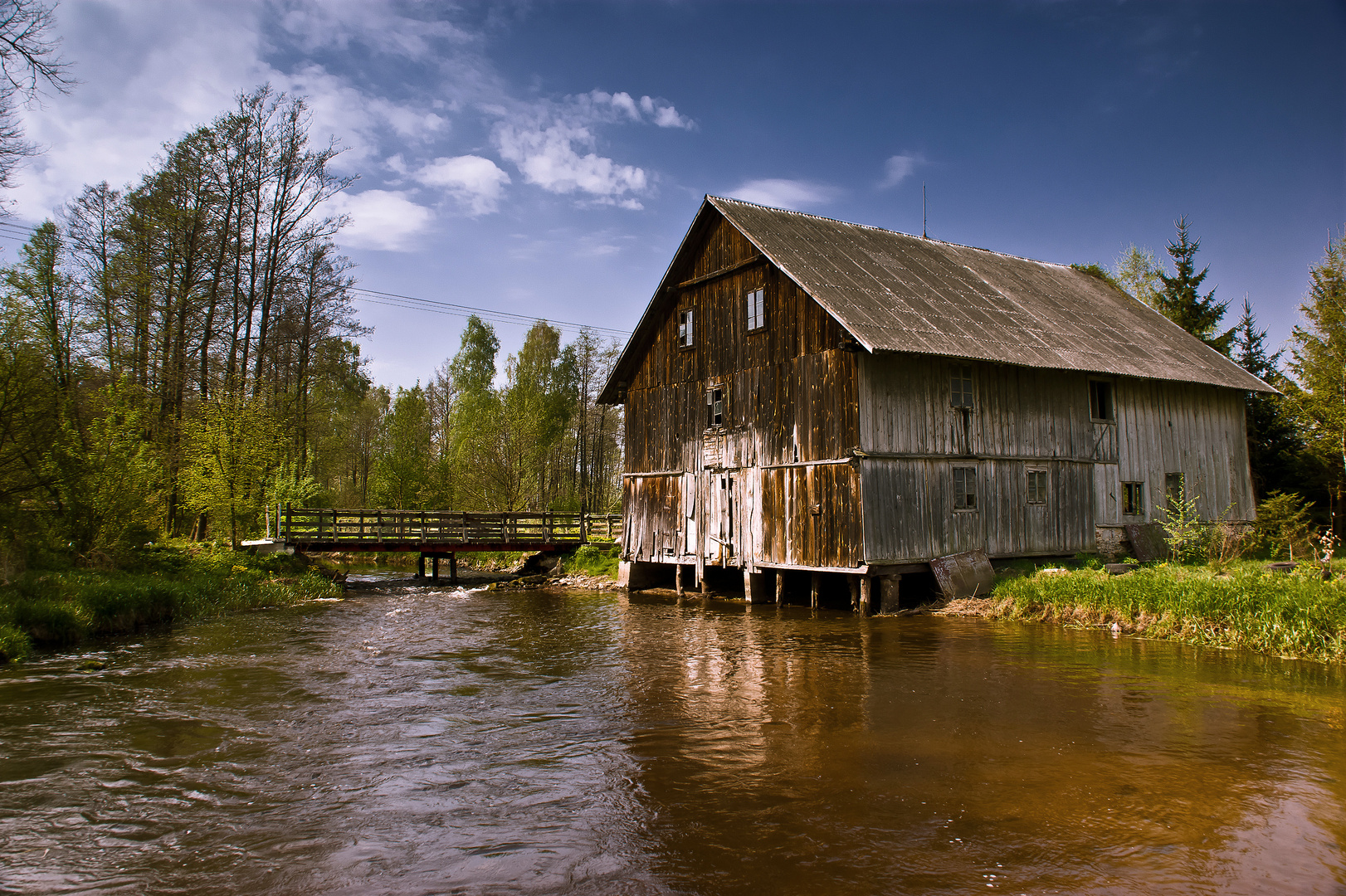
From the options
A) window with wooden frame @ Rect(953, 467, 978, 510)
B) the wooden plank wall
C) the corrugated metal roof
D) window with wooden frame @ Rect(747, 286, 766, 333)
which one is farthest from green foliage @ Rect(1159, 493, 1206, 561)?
window with wooden frame @ Rect(747, 286, 766, 333)

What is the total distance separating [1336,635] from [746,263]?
13609mm

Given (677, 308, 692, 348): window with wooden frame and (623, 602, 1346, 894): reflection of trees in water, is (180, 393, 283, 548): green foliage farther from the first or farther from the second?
(623, 602, 1346, 894): reflection of trees in water

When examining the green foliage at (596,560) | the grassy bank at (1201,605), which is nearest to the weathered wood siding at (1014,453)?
the grassy bank at (1201,605)

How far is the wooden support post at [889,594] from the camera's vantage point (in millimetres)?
17453

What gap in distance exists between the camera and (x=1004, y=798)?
6738 millimetres

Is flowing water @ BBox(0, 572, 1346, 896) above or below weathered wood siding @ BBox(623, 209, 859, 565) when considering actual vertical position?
below

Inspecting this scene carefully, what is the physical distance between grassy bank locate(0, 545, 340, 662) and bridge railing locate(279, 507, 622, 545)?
6.12 feet

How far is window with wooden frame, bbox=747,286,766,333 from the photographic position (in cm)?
1986

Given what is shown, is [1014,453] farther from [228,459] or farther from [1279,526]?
[228,459]

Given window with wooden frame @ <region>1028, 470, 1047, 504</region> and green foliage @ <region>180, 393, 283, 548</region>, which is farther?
green foliage @ <region>180, 393, 283, 548</region>

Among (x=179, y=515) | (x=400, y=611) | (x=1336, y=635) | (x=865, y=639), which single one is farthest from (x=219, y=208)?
(x=1336, y=635)

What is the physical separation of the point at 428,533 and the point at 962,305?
1855 centimetres

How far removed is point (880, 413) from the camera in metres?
17.6

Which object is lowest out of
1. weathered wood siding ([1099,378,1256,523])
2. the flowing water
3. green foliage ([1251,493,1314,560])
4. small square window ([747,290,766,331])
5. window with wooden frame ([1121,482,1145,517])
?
the flowing water
